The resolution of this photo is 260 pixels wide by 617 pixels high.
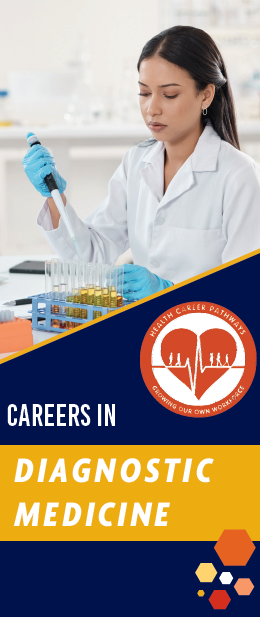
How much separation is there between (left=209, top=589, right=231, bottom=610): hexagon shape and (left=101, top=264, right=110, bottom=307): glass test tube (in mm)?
502

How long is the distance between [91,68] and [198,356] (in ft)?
14.7

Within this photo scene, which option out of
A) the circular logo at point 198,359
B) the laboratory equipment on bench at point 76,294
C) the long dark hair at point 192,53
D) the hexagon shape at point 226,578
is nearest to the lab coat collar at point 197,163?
the long dark hair at point 192,53

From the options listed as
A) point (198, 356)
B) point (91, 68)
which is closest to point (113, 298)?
point (198, 356)

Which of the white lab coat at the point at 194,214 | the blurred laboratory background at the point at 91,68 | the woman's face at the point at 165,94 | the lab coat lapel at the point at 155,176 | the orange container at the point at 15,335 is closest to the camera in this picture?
the orange container at the point at 15,335

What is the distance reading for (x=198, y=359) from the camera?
0.66 meters

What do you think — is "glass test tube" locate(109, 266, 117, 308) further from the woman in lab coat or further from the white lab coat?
the white lab coat

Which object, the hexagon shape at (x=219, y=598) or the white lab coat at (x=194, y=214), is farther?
the white lab coat at (x=194, y=214)

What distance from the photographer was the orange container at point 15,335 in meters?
1.01

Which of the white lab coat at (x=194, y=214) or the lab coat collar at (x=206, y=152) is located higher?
the lab coat collar at (x=206, y=152)

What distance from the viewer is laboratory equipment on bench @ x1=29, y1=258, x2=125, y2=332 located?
3.38 feet

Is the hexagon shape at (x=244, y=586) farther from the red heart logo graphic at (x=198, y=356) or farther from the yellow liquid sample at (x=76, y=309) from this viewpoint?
the yellow liquid sample at (x=76, y=309)

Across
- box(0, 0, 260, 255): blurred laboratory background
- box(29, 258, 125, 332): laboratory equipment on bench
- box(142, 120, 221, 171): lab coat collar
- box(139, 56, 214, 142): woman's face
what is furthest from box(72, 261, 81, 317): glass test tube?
box(0, 0, 260, 255): blurred laboratory background

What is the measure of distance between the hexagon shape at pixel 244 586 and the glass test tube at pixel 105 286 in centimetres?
50

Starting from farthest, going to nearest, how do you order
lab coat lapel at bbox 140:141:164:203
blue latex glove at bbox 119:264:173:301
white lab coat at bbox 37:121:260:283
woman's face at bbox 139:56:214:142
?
lab coat lapel at bbox 140:141:164:203, white lab coat at bbox 37:121:260:283, woman's face at bbox 139:56:214:142, blue latex glove at bbox 119:264:173:301
